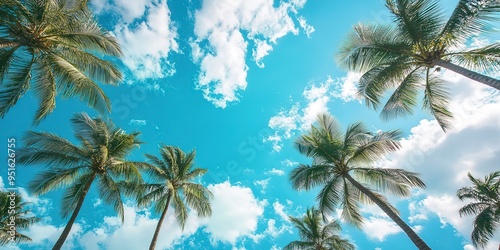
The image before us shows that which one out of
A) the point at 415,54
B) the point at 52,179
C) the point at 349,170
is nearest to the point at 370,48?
the point at 415,54

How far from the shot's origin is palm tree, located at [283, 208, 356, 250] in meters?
21.8

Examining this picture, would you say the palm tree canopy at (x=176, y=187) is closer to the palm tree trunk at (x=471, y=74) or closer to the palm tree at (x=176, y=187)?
the palm tree at (x=176, y=187)

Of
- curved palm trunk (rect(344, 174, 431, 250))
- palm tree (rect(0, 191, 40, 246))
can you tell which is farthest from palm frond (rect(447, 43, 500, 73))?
palm tree (rect(0, 191, 40, 246))

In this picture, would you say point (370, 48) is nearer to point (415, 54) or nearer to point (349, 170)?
point (415, 54)

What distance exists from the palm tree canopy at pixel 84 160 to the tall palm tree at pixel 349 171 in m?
9.57

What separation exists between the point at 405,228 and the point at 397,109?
16.9ft

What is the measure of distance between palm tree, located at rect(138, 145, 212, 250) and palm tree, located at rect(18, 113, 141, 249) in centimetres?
230

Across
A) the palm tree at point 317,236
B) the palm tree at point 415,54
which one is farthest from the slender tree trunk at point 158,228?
the palm tree at point 415,54

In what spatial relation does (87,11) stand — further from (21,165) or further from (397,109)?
(397,109)

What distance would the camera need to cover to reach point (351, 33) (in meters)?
11.6

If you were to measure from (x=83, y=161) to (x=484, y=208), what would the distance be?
2599 centimetres

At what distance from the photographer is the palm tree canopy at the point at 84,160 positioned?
12934 mm

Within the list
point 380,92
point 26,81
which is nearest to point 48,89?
point 26,81

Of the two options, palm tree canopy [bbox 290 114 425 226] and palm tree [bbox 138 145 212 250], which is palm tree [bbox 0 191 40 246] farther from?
palm tree canopy [bbox 290 114 425 226]
